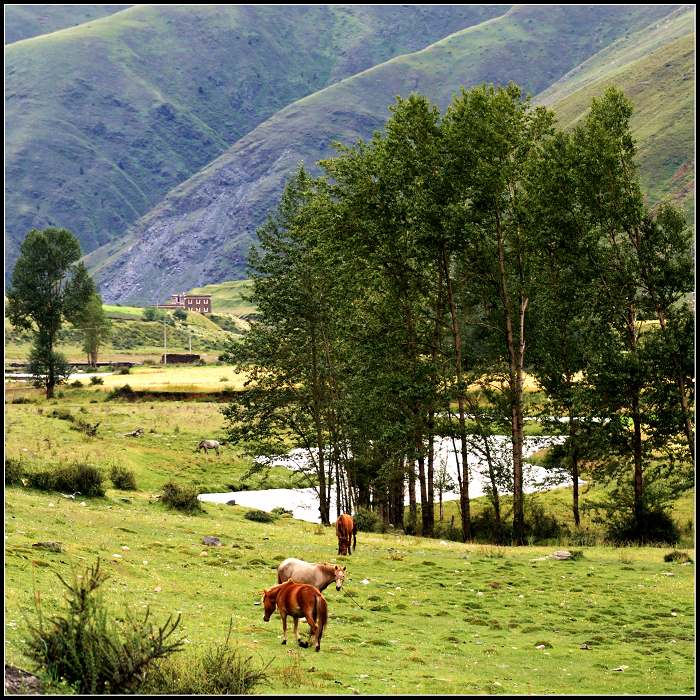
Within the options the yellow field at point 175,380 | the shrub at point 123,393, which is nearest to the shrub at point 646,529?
the yellow field at point 175,380

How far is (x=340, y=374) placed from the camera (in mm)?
52875

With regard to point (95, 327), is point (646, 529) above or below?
below

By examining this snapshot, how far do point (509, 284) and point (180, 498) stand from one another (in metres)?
19.2

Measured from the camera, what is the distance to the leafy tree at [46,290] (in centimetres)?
10400

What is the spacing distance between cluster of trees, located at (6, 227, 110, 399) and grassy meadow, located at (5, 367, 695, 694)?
67.7 m

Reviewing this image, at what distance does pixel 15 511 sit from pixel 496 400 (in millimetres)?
24292

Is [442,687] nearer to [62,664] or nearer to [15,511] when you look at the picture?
[62,664]

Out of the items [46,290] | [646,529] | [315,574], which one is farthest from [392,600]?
[46,290]

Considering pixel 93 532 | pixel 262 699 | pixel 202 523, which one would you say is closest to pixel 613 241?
pixel 202 523

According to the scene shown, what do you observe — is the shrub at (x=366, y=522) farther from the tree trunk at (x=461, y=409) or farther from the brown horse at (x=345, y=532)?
the brown horse at (x=345, y=532)

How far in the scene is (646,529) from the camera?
40844 mm

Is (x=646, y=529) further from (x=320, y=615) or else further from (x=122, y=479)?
(x=320, y=615)

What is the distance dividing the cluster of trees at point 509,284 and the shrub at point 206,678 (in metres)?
28.6

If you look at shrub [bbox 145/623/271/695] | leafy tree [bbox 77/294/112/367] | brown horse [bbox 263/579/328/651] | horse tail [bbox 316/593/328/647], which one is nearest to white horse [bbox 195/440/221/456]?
brown horse [bbox 263/579/328/651]
